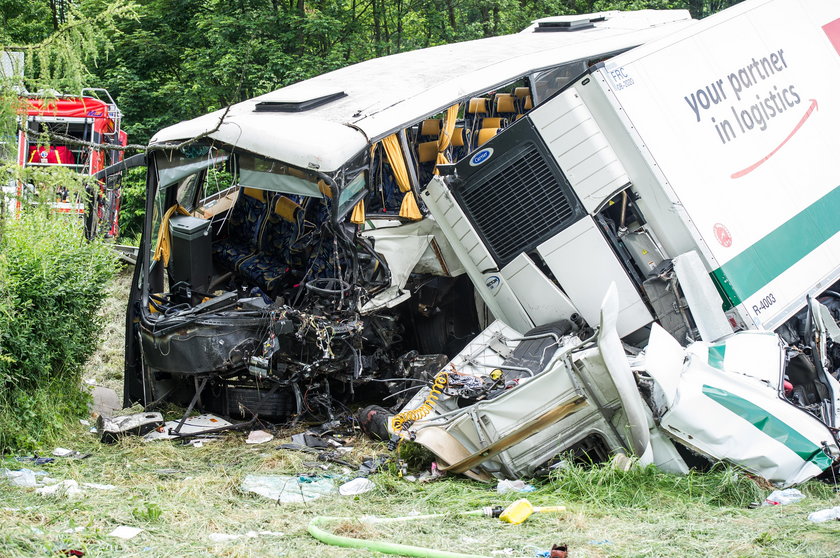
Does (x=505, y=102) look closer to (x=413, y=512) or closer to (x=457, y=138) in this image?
(x=457, y=138)

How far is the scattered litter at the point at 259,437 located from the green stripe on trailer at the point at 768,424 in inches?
127

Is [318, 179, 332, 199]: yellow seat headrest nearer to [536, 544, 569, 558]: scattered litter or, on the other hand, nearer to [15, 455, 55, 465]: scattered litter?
[15, 455, 55, 465]: scattered litter

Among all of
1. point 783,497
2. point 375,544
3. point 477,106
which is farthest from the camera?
point 477,106

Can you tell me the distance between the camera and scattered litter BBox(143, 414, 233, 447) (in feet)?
23.2

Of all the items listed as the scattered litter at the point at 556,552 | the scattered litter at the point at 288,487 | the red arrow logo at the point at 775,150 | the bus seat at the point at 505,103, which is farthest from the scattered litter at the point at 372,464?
the bus seat at the point at 505,103

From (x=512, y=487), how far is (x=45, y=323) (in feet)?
11.4

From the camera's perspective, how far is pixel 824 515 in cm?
508

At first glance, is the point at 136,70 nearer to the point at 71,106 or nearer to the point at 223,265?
the point at 71,106

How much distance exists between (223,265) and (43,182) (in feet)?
11.1

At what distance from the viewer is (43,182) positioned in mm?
4844

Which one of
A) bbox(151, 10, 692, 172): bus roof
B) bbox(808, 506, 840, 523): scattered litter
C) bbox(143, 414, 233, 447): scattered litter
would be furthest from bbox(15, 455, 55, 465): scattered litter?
bbox(808, 506, 840, 523): scattered litter

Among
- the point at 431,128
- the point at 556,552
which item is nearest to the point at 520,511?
the point at 556,552

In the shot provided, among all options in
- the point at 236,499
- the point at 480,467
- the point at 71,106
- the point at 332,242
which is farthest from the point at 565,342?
the point at 71,106

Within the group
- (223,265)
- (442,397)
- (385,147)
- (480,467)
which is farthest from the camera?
(223,265)
